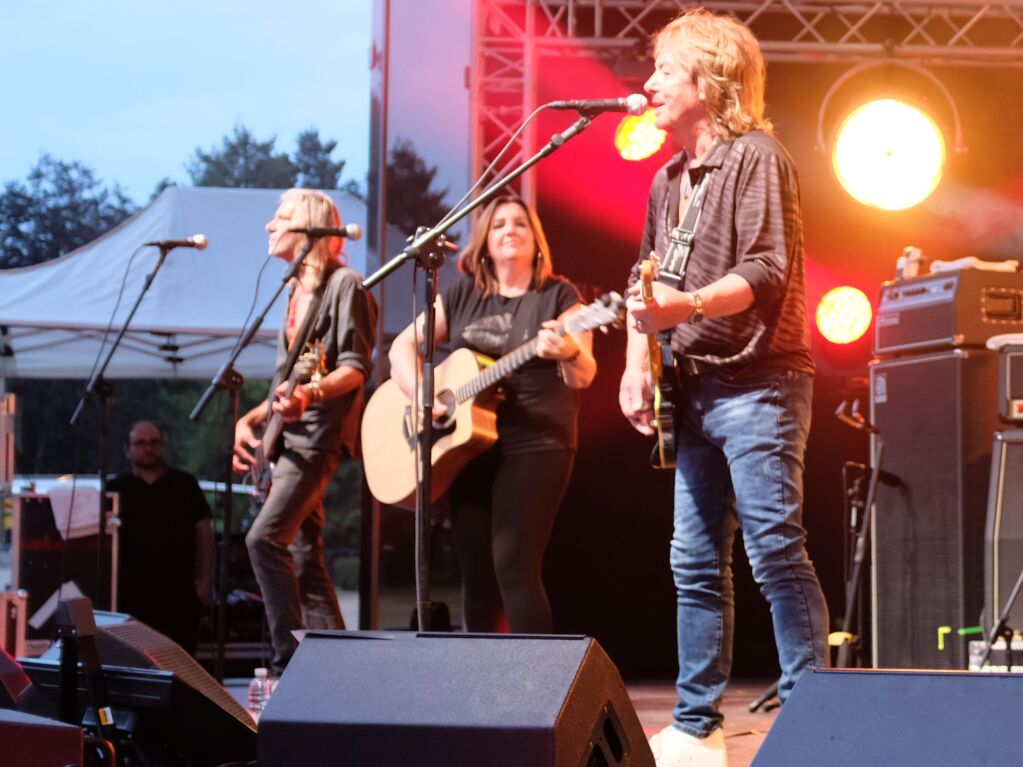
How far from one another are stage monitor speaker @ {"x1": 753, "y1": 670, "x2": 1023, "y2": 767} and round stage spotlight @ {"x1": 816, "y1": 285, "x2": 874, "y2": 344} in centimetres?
476

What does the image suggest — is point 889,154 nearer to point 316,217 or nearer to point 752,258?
point 316,217

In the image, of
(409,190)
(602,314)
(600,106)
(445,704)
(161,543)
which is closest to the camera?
(445,704)

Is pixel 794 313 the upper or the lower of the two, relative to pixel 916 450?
upper

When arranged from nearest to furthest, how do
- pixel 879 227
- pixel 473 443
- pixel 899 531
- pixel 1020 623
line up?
1. pixel 473 443
2. pixel 1020 623
3. pixel 899 531
4. pixel 879 227

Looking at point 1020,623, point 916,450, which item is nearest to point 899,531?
point 916,450

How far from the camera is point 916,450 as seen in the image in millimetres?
5113

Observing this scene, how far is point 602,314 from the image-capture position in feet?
12.2

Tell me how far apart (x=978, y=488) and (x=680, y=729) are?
2310 millimetres

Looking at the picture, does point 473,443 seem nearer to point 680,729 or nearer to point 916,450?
point 680,729

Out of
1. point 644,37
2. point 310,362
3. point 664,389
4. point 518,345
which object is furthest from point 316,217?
point 664,389

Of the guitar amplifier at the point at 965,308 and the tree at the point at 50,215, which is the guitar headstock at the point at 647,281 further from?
the tree at the point at 50,215

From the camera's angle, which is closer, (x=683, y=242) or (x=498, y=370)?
(x=683, y=242)

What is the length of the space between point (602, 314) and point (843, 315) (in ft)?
10.3

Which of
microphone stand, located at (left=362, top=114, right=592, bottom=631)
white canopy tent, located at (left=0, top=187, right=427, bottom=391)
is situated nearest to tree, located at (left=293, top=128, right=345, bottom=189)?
white canopy tent, located at (left=0, top=187, right=427, bottom=391)
